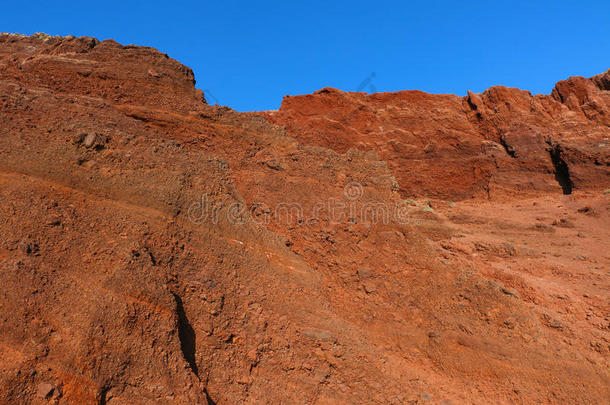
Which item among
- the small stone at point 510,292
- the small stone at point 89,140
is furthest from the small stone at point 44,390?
the small stone at point 510,292

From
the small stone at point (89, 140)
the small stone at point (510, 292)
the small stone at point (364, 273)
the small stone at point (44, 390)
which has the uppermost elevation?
the small stone at point (89, 140)

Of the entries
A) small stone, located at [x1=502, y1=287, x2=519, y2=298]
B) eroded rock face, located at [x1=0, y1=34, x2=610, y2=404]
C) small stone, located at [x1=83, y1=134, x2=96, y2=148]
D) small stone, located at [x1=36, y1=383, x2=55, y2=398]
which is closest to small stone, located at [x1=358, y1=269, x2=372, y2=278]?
eroded rock face, located at [x1=0, y1=34, x2=610, y2=404]

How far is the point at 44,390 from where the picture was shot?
10.2 feet

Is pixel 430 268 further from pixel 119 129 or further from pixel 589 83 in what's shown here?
pixel 589 83

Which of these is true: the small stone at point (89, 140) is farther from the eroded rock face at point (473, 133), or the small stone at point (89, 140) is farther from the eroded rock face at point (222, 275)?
the eroded rock face at point (473, 133)

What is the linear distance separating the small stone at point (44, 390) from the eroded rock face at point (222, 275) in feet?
0.05

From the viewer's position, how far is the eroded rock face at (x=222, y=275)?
3.72 m

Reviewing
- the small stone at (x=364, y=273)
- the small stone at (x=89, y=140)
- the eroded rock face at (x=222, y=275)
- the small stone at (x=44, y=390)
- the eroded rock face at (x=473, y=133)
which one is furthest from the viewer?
the eroded rock face at (x=473, y=133)

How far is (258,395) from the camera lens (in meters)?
4.29

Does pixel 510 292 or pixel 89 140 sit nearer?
pixel 89 140

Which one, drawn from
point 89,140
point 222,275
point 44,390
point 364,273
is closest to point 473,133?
point 364,273

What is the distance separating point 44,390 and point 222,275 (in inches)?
90.6

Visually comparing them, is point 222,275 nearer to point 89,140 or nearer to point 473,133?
point 89,140

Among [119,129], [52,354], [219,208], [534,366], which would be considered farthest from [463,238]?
[52,354]
